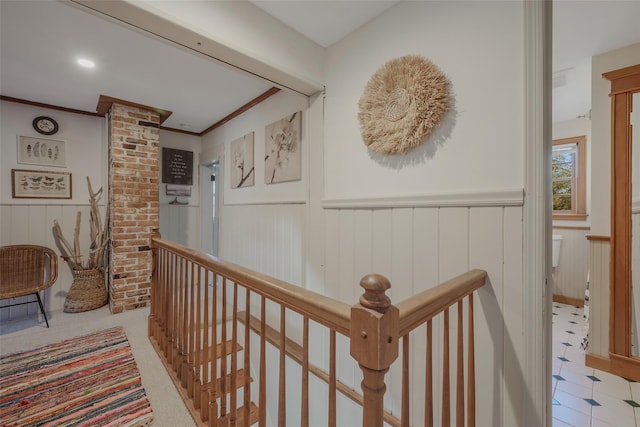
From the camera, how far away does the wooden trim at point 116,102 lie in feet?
9.66

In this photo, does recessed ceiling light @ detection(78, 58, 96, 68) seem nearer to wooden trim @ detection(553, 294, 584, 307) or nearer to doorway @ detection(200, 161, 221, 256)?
doorway @ detection(200, 161, 221, 256)

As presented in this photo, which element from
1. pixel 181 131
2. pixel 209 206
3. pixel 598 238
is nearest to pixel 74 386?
pixel 209 206

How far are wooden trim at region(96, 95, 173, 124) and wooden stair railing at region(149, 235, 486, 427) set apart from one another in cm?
189

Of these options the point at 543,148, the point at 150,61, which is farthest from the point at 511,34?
the point at 150,61

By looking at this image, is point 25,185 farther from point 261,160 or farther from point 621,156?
point 621,156

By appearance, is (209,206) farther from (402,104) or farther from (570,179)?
(570,179)

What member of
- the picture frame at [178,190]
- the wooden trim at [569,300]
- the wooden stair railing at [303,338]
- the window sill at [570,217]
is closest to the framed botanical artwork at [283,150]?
the wooden stair railing at [303,338]

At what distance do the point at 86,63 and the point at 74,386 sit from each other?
252 cm

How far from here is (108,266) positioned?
10.8 ft

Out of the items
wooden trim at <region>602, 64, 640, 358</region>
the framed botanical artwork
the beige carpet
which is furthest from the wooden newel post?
wooden trim at <region>602, 64, 640, 358</region>

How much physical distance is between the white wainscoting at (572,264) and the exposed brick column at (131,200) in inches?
203

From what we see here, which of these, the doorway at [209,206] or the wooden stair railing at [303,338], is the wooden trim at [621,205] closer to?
the wooden stair railing at [303,338]

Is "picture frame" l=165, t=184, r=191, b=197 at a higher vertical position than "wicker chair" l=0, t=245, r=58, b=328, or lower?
higher

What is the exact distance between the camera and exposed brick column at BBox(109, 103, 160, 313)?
118 inches
